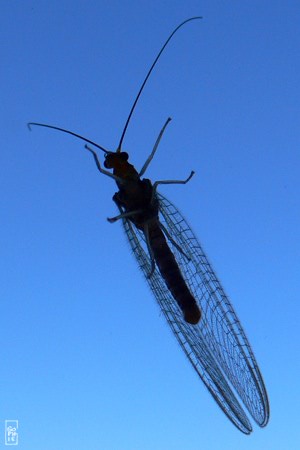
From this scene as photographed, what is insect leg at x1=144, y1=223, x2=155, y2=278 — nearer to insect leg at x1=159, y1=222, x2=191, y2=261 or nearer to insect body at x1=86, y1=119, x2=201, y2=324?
insect body at x1=86, y1=119, x2=201, y2=324

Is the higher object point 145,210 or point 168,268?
point 145,210

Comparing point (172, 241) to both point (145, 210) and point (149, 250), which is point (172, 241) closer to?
point (149, 250)

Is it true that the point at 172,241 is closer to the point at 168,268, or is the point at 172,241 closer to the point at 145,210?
the point at 168,268

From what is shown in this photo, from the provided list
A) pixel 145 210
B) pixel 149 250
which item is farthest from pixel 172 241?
pixel 145 210

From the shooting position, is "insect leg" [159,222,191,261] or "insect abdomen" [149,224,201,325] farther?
"insect leg" [159,222,191,261]

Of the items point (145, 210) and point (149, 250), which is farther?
point (145, 210)

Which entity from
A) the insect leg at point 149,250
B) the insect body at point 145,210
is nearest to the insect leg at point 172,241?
the insect body at point 145,210

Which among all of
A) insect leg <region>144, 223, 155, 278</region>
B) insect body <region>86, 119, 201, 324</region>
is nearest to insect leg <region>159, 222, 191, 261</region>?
insect body <region>86, 119, 201, 324</region>

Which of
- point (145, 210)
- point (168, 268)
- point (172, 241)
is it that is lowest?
point (168, 268)
